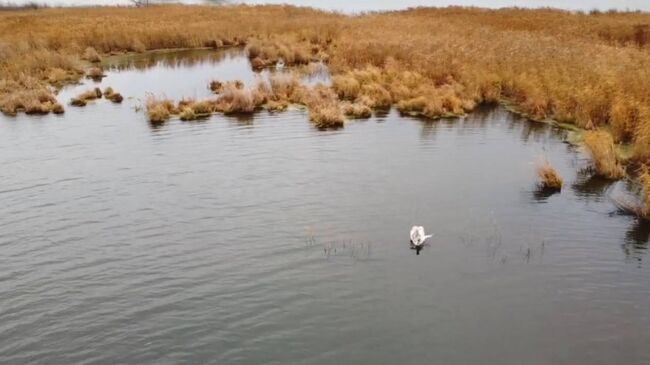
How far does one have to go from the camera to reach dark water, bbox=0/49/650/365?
9.00m

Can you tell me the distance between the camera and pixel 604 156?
1638 centimetres

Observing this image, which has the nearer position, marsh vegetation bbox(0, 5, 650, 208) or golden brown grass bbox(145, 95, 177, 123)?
marsh vegetation bbox(0, 5, 650, 208)

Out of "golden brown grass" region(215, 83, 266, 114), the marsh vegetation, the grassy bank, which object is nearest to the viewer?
the marsh vegetation

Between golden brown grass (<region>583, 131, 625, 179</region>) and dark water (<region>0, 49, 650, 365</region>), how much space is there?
508mm

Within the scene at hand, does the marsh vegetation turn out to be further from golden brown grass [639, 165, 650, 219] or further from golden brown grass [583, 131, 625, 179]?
golden brown grass [639, 165, 650, 219]

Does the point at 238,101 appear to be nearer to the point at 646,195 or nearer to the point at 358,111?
the point at 358,111

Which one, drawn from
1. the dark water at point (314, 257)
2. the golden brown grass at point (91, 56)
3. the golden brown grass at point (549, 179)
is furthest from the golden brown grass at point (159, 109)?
the golden brown grass at point (91, 56)

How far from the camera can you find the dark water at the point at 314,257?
900 cm

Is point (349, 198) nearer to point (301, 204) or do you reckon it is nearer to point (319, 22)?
point (301, 204)

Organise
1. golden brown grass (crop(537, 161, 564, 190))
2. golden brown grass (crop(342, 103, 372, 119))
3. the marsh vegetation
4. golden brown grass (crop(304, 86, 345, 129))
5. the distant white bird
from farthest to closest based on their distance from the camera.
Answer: golden brown grass (crop(342, 103, 372, 119)), golden brown grass (crop(304, 86, 345, 129)), the marsh vegetation, golden brown grass (crop(537, 161, 564, 190)), the distant white bird

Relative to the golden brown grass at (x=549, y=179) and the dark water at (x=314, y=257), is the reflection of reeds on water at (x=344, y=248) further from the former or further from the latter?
the golden brown grass at (x=549, y=179)

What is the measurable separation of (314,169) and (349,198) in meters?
2.80

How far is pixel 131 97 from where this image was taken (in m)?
29.5

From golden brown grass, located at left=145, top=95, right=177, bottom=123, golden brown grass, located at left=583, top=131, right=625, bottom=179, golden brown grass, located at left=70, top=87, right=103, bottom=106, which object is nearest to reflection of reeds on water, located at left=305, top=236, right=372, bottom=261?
golden brown grass, located at left=583, top=131, right=625, bottom=179
